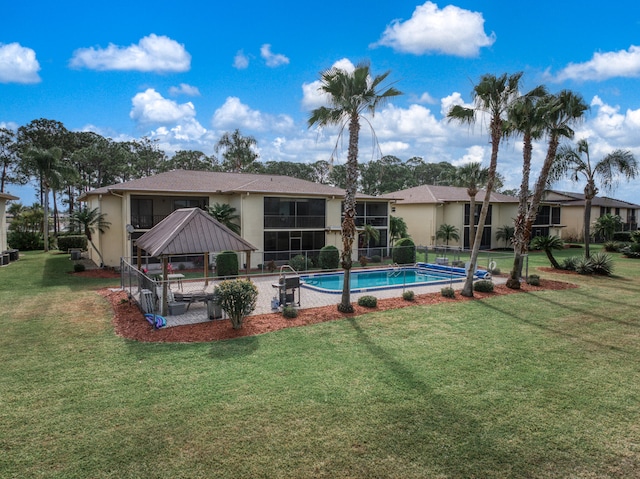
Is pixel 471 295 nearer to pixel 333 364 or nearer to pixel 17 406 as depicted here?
pixel 333 364

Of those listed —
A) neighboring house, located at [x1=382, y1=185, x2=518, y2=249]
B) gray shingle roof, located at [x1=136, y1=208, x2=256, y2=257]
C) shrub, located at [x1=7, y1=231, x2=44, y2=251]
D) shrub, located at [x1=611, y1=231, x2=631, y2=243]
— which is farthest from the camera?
shrub, located at [x1=611, y1=231, x2=631, y2=243]

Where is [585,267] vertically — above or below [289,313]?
above

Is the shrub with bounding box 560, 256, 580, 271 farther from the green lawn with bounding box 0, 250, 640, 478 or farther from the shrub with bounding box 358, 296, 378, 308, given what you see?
the shrub with bounding box 358, 296, 378, 308

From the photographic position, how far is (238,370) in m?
8.19

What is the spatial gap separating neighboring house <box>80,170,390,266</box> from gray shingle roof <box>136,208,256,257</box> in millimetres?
9257

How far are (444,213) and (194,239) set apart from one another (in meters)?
28.5

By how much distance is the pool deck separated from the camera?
12438 millimetres

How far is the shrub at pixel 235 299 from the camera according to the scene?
423 inches

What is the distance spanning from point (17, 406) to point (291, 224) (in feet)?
64.5

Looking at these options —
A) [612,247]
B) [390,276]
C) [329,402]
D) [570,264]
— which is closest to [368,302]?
[329,402]

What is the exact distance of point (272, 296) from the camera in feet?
51.9

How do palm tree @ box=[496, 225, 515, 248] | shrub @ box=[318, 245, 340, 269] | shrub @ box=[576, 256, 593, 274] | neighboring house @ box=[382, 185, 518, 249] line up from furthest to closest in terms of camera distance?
palm tree @ box=[496, 225, 515, 248]
neighboring house @ box=[382, 185, 518, 249]
shrub @ box=[318, 245, 340, 269]
shrub @ box=[576, 256, 593, 274]

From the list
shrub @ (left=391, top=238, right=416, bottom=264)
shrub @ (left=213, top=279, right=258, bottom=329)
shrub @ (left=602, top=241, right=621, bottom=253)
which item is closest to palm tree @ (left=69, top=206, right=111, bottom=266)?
shrub @ (left=213, top=279, right=258, bottom=329)

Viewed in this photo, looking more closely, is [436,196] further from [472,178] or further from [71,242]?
[71,242]
